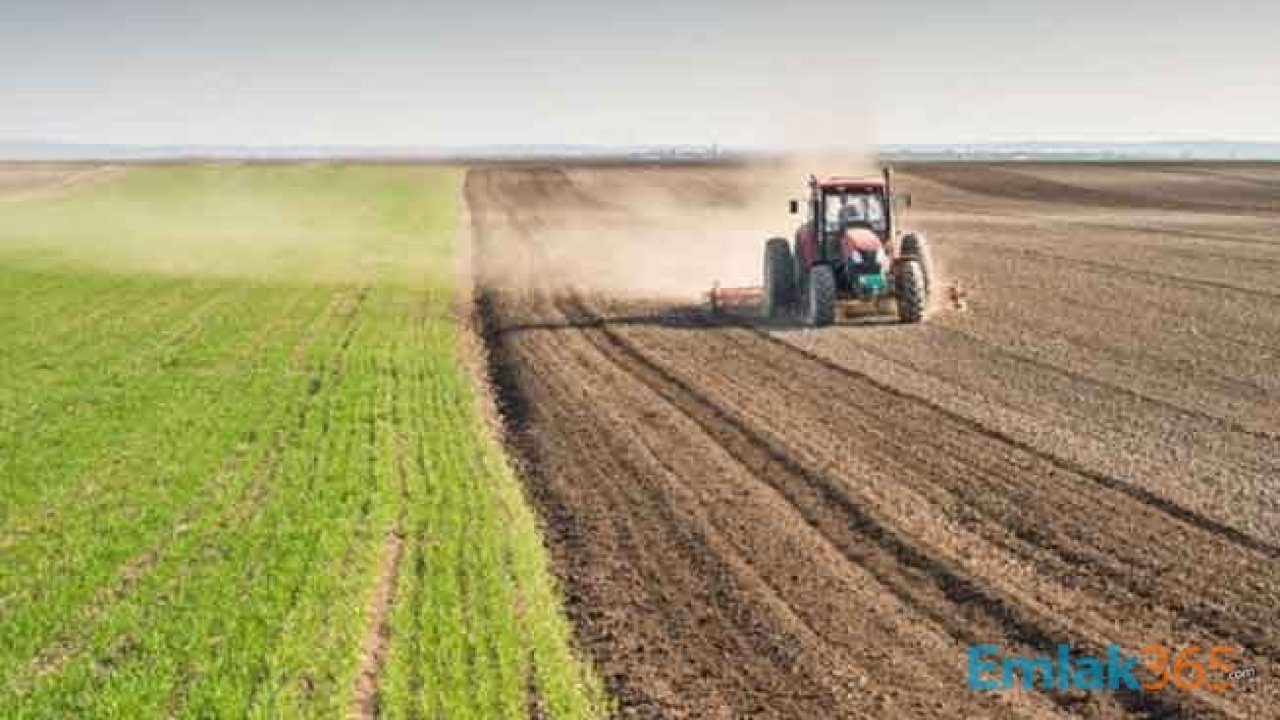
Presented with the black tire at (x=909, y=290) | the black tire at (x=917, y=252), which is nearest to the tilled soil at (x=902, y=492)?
the black tire at (x=909, y=290)

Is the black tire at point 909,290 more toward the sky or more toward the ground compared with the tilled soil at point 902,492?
more toward the sky

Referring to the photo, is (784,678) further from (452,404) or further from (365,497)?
(452,404)

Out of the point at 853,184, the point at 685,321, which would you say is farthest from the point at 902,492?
the point at 685,321

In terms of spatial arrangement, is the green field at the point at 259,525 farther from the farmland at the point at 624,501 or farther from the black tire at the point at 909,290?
the black tire at the point at 909,290

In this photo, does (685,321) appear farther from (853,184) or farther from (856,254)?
(853,184)

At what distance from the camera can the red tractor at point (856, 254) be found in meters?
20.4

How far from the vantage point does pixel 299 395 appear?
16.0m

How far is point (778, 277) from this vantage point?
875 inches

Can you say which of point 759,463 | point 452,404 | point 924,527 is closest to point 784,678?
point 924,527

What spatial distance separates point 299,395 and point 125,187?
244ft

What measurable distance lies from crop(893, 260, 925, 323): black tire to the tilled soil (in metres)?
0.53

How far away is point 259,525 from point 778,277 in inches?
536

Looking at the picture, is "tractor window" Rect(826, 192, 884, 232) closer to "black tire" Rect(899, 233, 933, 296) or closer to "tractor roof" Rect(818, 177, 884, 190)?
"tractor roof" Rect(818, 177, 884, 190)

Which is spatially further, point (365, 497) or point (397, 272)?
point (397, 272)
